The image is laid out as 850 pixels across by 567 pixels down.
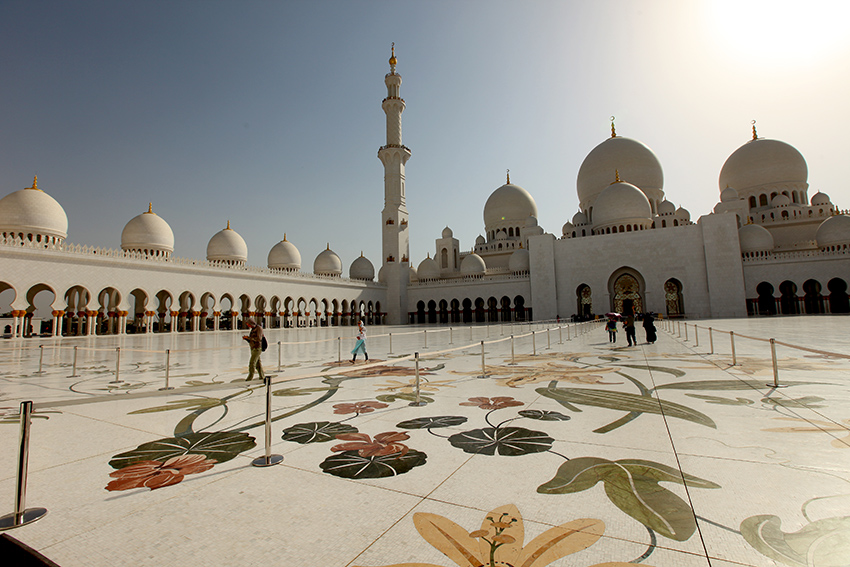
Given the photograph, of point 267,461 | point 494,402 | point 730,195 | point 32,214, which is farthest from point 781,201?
point 32,214

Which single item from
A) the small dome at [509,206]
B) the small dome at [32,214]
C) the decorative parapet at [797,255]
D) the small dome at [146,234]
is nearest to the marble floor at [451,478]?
the small dome at [32,214]

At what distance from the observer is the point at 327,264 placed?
34031 millimetres

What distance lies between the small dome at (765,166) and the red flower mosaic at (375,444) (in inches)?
1452

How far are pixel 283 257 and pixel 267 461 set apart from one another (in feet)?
100

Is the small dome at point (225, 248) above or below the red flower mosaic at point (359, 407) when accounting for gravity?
above

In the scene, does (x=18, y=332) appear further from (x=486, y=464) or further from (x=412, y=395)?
(x=486, y=464)

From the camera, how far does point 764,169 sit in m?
29.2

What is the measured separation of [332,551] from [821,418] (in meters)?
3.48

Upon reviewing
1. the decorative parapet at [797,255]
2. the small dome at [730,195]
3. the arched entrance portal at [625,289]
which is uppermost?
the small dome at [730,195]

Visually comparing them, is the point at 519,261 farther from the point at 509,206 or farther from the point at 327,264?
the point at 327,264

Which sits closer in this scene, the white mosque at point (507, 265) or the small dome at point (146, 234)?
the white mosque at point (507, 265)

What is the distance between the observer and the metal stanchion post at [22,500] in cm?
168

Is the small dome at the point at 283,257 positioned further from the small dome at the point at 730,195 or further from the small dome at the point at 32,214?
the small dome at the point at 730,195

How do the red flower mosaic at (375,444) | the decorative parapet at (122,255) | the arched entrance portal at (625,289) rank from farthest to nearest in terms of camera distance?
the arched entrance portal at (625,289)
the decorative parapet at (122,255)
the red flower mosaic at (375,444)
